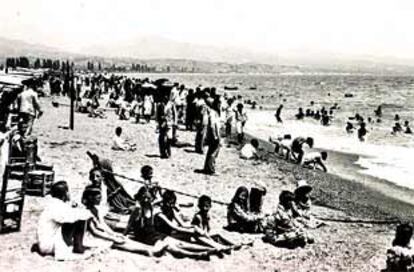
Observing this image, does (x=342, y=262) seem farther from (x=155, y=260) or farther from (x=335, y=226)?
(x=155, y=260)

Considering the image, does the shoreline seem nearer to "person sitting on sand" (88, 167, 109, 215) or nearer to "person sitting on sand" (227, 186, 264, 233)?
"person sitting on sand" (227, 186, 264, 233)

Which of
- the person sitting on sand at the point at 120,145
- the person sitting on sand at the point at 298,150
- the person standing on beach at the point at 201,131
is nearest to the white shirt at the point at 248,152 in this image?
the person standing on beach at the point at 201,131

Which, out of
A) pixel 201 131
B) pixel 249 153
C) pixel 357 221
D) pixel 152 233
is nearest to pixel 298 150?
pixel 249 153

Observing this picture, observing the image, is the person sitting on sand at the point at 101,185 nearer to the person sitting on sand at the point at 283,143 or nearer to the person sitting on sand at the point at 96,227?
the person sitting on sand at the point at 96,227

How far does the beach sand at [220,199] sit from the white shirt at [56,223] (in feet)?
0.57

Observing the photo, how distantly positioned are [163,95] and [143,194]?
979 centimetres

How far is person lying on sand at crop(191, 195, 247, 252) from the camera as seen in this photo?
9500 millimetres

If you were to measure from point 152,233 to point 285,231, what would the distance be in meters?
2.27

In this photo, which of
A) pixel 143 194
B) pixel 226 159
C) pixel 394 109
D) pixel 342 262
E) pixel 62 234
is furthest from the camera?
pixel 394 109

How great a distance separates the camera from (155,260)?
9.05 meters

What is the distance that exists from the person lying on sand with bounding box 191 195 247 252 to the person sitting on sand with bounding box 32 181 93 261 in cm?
174

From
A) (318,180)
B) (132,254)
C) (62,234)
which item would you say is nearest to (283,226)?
(132,254)

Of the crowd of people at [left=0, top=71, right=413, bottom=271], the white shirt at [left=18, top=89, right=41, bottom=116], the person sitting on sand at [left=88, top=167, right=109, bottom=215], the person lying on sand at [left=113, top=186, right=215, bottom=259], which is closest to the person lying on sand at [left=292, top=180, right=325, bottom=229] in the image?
the crowd of people at [left=0, top=71, right=413, bottom=271]

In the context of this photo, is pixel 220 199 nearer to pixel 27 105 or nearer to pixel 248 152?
pixel 27 105
